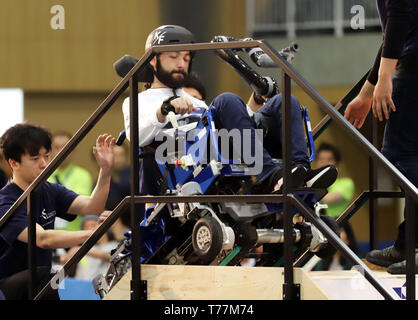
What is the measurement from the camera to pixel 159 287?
4.18 m

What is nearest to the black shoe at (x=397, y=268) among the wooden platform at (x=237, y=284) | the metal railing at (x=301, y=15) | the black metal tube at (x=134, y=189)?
the wooden platform at (x=237, y=284)

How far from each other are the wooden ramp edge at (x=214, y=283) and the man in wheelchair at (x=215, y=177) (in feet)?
0.32

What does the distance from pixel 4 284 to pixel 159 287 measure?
2.79 feet

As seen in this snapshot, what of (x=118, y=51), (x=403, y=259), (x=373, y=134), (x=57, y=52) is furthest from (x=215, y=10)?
(x=403, y=259)

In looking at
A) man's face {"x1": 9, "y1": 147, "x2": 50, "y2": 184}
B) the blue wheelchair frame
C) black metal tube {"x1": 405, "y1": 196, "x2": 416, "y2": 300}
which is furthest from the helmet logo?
black metal tube {"x1": 405, "y1": 196, "x2": 416, "y2": 300}

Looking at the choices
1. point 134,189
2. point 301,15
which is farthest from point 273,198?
point 301,15

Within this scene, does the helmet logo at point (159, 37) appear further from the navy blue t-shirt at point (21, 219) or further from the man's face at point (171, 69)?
the navy blue t-shirt at point (21, 219)

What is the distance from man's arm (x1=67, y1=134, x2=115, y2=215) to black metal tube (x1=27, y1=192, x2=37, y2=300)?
40cm

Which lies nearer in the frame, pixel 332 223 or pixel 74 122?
pixel 332 223

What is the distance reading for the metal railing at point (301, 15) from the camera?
14.0m

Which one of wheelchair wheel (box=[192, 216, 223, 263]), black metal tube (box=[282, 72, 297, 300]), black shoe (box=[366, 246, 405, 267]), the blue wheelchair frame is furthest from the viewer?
black shoe (box=[366, 246, 405, 267])

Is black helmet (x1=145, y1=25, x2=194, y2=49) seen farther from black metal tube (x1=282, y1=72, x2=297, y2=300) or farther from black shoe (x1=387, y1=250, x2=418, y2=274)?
black shoe (x1=387, y1=250, x2=418, y2=274)

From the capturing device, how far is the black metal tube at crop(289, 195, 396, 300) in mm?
3662

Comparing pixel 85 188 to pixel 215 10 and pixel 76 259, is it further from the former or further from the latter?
pixel 215 10
